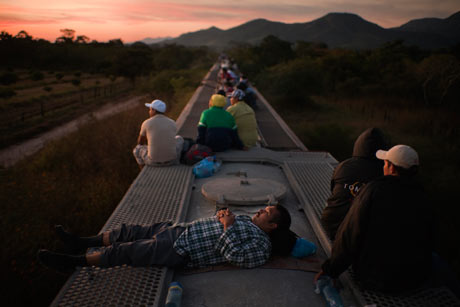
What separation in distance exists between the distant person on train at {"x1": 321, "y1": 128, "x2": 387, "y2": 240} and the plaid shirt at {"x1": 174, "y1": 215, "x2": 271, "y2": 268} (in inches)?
33.2

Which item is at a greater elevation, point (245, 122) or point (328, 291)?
point (245, 122)

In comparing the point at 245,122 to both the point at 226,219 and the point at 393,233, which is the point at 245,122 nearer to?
the point at 226,219

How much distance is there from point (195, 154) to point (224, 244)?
9.97 ft

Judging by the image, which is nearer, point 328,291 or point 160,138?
point 328,291

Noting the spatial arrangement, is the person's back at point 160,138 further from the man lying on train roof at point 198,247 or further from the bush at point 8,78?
the bush at point 8,78

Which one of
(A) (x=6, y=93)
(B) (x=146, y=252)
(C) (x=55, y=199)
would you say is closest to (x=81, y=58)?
(A) (x=6, y=93)

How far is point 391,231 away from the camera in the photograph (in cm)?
252

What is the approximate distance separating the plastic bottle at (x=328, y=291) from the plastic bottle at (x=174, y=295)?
3.56ft

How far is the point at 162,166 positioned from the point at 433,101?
20.7 m

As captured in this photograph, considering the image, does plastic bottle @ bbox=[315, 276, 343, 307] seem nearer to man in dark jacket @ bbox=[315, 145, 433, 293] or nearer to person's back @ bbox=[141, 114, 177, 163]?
man in dark jacket @ bbox=[315, 145, 433, 293]

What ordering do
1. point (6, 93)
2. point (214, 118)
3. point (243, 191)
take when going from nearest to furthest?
point (243, 191), point (214, 118), point (6, 93)

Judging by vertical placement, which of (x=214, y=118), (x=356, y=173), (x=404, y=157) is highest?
(x=404, y=157)

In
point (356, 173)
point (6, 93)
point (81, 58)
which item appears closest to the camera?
point (356, 173)

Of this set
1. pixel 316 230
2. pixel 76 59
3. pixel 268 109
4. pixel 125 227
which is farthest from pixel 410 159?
pixel 76 59
